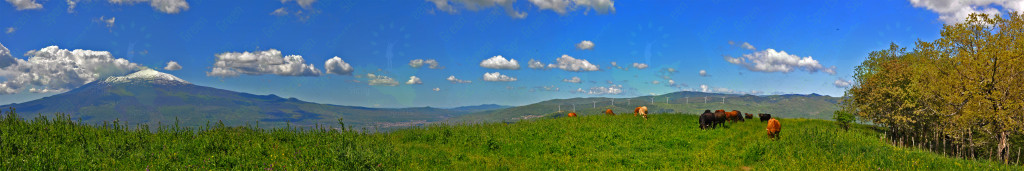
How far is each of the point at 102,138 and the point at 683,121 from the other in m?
27.9

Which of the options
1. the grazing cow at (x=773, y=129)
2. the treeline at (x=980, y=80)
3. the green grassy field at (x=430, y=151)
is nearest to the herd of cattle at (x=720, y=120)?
the grazing cow at (x=773, y=129)

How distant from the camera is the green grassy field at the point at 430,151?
39.8 ft

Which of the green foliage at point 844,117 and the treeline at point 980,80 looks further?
the green foliage at point 844,117

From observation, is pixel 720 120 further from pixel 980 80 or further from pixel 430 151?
pixel 430 151

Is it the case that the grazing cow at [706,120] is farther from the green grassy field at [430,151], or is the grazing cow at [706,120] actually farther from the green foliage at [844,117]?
the green foliage at [844,117]

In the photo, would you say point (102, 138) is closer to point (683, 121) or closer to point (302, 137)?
point (302, 137)

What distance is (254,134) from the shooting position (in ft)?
56.2

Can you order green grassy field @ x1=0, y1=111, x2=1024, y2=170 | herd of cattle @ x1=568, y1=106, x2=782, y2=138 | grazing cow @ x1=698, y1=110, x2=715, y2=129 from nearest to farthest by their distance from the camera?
green grassy field @ x1=0, y1=111, x2=1024, y2=170 → herd of cattle @ x1=568, y1=106, x2=782, y2=138 → grazing cow @ x1=698, y1=110, x2=715, y2=129

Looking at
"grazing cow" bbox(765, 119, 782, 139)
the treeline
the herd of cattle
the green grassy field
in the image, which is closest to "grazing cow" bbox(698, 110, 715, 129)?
the herd of cattle

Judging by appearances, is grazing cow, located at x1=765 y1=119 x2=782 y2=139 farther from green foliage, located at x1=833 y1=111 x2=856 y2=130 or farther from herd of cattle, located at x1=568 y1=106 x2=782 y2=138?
green foliage, located at x1=833 y1=111 x2=856 y2=130

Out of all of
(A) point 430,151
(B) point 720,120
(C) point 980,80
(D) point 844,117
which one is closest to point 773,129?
(B) point 720,120

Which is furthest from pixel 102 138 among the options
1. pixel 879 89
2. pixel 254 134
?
pixel 879 89

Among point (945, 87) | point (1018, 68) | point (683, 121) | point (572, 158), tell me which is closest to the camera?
point (572, 158)

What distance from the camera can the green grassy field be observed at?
1214 centimetres
